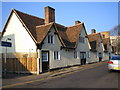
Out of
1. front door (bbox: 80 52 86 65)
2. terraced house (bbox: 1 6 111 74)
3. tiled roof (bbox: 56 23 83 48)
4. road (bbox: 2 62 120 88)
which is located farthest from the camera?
front door (bbox: 80 52 86 65)

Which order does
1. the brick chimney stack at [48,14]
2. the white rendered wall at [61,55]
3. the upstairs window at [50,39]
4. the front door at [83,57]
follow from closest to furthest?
the white rendered wall at [61,55], the upstairs window at [50,39], the brick chimney stack at [48,14], the front door at [83,57]

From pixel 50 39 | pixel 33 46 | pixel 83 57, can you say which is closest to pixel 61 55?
pixel 50 39

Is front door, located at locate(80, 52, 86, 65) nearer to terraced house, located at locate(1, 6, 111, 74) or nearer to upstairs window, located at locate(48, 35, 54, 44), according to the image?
terraced house, located at locate(1, 6, 111, 74)

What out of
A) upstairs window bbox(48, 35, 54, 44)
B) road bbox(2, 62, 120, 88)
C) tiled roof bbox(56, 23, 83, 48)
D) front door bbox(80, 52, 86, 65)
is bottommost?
road bbox(2, 62, 120, 88)

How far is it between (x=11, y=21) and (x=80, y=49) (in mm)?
12513

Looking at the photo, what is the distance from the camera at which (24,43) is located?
15891 millimetres

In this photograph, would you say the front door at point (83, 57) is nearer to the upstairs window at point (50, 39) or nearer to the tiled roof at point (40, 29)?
the tiled roof at point (40, 29)

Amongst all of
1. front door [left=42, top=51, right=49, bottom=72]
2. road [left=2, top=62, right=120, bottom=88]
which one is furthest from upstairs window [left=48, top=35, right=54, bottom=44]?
road [left=2, top=62, right=120, bottom=88]

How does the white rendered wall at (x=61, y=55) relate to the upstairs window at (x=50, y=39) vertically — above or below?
below

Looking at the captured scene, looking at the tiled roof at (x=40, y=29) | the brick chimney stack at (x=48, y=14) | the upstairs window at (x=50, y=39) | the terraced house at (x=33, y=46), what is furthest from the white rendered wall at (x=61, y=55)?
the brick chimney stack at (x=48, y=14)

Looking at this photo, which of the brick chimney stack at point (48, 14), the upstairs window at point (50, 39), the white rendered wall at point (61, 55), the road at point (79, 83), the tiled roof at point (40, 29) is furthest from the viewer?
the brick chimney stack at point (48, 14)

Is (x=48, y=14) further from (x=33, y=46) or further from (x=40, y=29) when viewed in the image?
→ (x=33, y=46)

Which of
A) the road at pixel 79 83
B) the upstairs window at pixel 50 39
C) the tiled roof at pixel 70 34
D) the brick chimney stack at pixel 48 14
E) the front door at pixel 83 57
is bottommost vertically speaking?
the road at pixel 79 83

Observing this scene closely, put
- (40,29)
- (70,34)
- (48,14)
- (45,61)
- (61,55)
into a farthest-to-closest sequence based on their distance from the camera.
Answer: (70,34), (48,14), (61,55), (40,29), (45,61)
